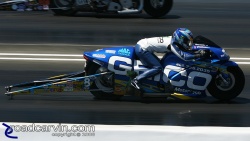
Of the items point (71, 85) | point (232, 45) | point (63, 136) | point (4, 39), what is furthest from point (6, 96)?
point (232, 45)

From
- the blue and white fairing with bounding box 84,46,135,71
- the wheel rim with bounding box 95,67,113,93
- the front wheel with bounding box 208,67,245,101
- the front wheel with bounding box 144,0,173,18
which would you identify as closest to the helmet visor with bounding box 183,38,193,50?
the front wheel with bounding box 208,67,245,101

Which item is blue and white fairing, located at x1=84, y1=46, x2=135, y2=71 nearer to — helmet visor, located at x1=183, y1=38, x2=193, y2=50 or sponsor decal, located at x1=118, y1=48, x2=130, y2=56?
sponsor decal, located at x1=118, y1=48, x2=130, y2=56

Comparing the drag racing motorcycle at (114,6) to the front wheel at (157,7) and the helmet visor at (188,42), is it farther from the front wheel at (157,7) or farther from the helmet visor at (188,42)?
the helmet visor at (188,42)

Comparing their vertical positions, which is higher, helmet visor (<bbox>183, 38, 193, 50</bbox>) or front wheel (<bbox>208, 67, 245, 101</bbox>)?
helmet visor (<bbox>183, 38, 193, 50</bbox>)

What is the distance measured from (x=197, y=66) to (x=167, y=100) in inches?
34.2

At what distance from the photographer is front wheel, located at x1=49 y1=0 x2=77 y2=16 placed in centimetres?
2234

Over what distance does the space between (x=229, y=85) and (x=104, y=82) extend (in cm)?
219

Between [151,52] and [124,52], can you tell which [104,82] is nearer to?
[124,52]

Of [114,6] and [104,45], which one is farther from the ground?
[114,6]

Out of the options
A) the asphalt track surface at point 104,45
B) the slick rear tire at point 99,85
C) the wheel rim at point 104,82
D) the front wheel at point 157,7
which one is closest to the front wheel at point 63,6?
the asphalt track surface at point 104,45

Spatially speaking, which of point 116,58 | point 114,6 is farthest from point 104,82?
point 114,6

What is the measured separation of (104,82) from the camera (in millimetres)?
12406

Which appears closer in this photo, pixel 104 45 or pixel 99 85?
pixel 99 85

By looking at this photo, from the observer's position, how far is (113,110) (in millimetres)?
11727
